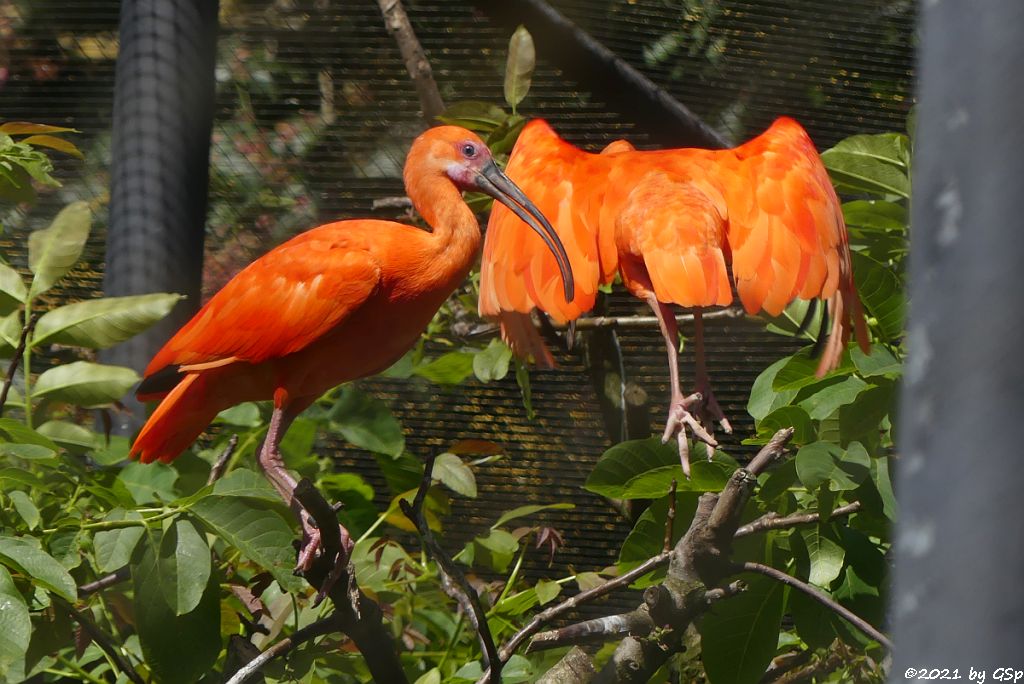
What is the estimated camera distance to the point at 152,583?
4.37ft

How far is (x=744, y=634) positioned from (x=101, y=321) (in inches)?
33.3

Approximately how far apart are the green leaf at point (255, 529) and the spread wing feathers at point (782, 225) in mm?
575

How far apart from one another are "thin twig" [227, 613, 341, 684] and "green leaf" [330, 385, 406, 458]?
50 centimetres

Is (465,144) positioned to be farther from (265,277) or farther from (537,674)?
(537,674)

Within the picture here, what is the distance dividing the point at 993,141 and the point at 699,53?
1.64m

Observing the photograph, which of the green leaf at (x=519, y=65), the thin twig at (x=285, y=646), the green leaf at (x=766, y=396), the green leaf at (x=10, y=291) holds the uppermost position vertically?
the green leaf at (x=519, y=65)

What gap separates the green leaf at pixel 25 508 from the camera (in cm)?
139

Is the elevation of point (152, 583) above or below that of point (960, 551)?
below

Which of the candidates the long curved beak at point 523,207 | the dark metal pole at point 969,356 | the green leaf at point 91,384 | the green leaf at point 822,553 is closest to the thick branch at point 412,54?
the long curved beak at point 523,207

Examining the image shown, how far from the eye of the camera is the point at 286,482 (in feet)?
4.85

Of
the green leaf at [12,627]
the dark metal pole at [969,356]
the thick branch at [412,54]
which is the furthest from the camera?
the thick branch at [412,54]

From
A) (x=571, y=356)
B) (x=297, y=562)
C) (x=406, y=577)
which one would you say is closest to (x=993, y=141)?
(x=297, y=562)

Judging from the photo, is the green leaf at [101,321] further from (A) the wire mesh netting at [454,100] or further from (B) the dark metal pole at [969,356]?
(B) the dark metal pole at [969,356]

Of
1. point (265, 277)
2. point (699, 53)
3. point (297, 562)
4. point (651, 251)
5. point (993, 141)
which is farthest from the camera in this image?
point (699, 53)
